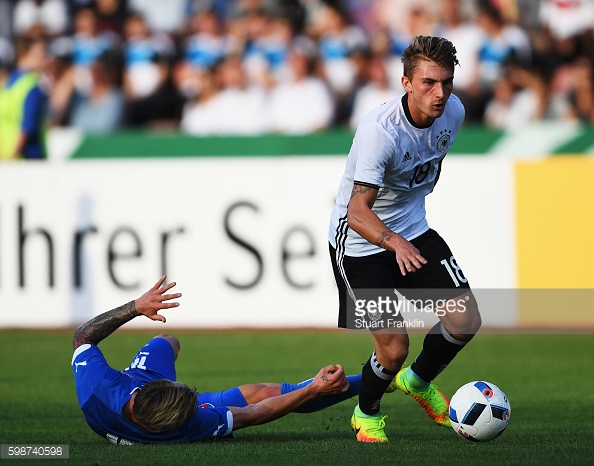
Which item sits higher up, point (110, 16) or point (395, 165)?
point (110, 16)

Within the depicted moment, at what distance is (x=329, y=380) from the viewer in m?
6.66

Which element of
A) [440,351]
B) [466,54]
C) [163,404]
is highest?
[466,54]

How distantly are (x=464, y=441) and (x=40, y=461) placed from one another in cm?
238

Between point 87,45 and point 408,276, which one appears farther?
point 87,45

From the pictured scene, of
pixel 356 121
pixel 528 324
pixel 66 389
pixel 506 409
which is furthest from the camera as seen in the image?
pixel 356 121

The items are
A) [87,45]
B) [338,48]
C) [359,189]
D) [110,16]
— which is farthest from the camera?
[110,16]

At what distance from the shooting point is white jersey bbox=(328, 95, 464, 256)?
6.49m

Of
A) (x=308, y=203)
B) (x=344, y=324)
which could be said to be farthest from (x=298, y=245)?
(x=344, y=324)

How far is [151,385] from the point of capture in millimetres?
6250

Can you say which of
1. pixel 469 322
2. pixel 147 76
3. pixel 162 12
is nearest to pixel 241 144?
pixel 147 76

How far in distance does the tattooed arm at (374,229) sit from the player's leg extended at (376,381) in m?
0.59

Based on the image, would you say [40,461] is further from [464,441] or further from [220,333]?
[220,333]

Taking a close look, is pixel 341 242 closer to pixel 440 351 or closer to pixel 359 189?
pixel 359 189

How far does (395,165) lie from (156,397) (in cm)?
185
